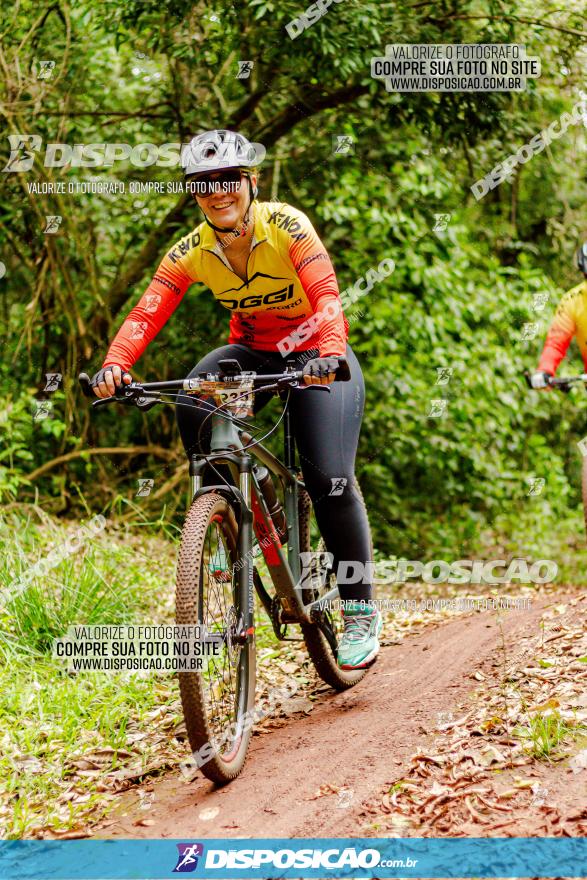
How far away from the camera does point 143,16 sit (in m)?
7.09

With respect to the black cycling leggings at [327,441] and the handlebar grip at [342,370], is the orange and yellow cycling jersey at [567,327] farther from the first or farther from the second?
the handlebar grip at [342,370]

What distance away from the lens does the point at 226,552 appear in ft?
11.0

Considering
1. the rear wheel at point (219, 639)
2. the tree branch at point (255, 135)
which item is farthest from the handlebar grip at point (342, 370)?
the tree branch at point (255, 135)

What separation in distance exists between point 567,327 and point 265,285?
274 cm

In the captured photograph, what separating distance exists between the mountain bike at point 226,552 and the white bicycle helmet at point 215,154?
75 cm

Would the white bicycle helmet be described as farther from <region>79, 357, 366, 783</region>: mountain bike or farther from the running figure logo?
the running figure logo

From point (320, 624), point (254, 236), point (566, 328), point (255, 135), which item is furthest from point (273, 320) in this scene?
point (255, 135)

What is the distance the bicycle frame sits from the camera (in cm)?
330

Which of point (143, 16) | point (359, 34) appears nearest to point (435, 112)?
point (359, 34)

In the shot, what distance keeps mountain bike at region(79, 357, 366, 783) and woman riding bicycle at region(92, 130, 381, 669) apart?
0.15 m

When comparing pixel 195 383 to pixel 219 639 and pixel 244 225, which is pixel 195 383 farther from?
pixel 219 639

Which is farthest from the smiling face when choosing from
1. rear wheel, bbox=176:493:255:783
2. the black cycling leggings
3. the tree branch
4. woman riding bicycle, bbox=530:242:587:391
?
the tree branch

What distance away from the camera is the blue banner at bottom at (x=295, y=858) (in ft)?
8.15

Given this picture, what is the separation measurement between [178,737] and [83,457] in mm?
4596
